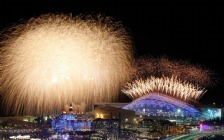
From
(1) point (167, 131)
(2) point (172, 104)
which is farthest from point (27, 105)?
(1) point (167, 131)

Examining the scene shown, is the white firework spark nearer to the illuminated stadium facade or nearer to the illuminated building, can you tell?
the illuminated stadium facade

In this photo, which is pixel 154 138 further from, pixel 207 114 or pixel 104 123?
pixel 207 114

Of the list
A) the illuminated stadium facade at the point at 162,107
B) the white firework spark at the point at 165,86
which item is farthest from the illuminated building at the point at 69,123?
the illuminated stadium facade at the point at 162,107

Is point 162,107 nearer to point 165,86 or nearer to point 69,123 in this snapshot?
point 165,86

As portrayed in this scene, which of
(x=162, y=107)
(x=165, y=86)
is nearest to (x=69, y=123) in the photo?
(x=165, y=86)

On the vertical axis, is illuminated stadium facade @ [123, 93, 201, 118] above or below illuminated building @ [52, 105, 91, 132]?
above

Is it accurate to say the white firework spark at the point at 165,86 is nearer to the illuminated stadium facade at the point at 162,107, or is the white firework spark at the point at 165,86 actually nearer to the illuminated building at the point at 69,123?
the illuminated stadium facade at the point at 162,107

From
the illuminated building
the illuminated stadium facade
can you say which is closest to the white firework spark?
the illuminated stadium facade
